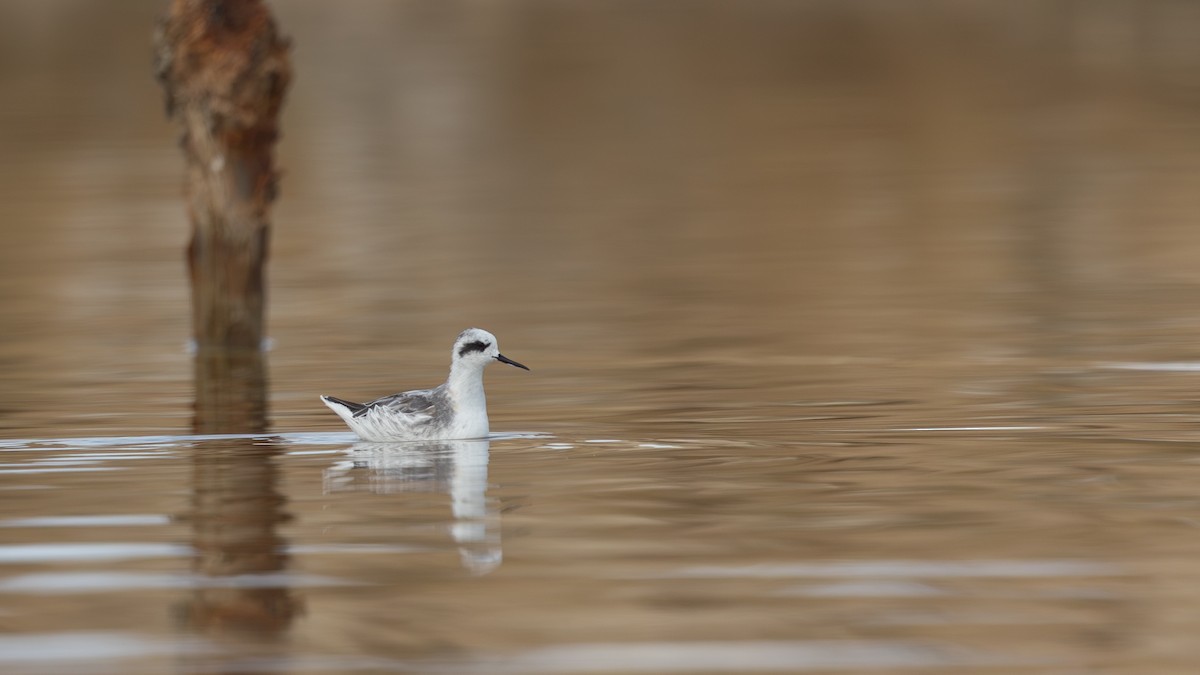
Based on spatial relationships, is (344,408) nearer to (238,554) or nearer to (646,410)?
(646,410)

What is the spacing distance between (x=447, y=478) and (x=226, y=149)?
618 centimetres

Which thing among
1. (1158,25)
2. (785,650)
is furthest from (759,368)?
(1158,25)

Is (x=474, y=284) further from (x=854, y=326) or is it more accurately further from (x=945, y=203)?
(x=945, y=203)

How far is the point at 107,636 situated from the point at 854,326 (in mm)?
12334

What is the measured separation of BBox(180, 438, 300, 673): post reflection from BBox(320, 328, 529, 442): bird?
1.91 ft

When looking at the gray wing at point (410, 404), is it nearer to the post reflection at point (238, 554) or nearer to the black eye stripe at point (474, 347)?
the black eye stripe at point (474, 347)

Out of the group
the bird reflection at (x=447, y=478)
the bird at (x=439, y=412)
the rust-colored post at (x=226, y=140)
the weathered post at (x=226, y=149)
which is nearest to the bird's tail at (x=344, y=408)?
the bird at (x=439, y=412)

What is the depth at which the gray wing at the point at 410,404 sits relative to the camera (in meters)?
13.7

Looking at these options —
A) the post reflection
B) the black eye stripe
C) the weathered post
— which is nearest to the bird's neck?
the black eye stripe

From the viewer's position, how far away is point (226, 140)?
58.7 feet

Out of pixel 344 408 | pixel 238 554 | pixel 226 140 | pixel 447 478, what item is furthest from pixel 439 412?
pixel 226 140

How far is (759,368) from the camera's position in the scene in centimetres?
1755

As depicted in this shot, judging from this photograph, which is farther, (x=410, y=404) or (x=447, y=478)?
(x=410, y=404)

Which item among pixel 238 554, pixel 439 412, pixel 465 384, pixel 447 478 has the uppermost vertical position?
pixel 465 384
